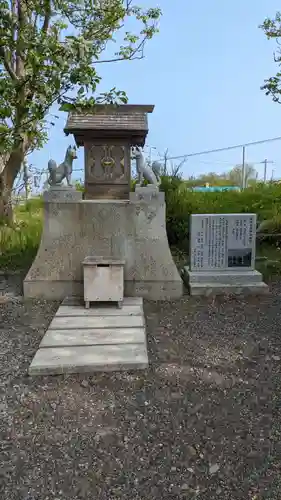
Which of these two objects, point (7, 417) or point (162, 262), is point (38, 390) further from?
point (162, 262)

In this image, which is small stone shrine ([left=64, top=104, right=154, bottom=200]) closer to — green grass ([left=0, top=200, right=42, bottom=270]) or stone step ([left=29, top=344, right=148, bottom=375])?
green grass ([left=0, top=200, right=42, bottom=270])

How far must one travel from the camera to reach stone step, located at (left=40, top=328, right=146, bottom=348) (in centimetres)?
305

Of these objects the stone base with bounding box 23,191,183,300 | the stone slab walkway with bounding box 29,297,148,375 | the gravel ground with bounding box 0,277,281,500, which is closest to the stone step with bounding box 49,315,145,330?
the stone slab walkway with bounding box 29,297,148,375

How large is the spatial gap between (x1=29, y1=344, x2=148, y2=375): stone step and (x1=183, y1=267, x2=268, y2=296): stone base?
1.77 metres

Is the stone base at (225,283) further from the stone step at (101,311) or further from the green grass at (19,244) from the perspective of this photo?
the green grass at (19,244)

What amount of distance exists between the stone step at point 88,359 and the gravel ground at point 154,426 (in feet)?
0.22

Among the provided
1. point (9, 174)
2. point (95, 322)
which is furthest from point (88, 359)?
point (9, 174)

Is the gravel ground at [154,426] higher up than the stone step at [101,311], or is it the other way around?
the stone step at [101,311]

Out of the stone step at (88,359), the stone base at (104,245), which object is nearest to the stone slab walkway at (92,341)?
the stone step at (88,359)

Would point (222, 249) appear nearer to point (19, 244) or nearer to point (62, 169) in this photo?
point (62, 169)

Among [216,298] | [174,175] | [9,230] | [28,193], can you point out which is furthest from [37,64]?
[28,193]

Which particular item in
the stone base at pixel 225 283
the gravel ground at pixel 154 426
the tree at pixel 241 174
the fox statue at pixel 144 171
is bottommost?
the gravel ground at pixel 154 426

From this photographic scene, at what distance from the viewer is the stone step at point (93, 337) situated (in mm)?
3051

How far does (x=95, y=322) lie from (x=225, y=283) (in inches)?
71.6
